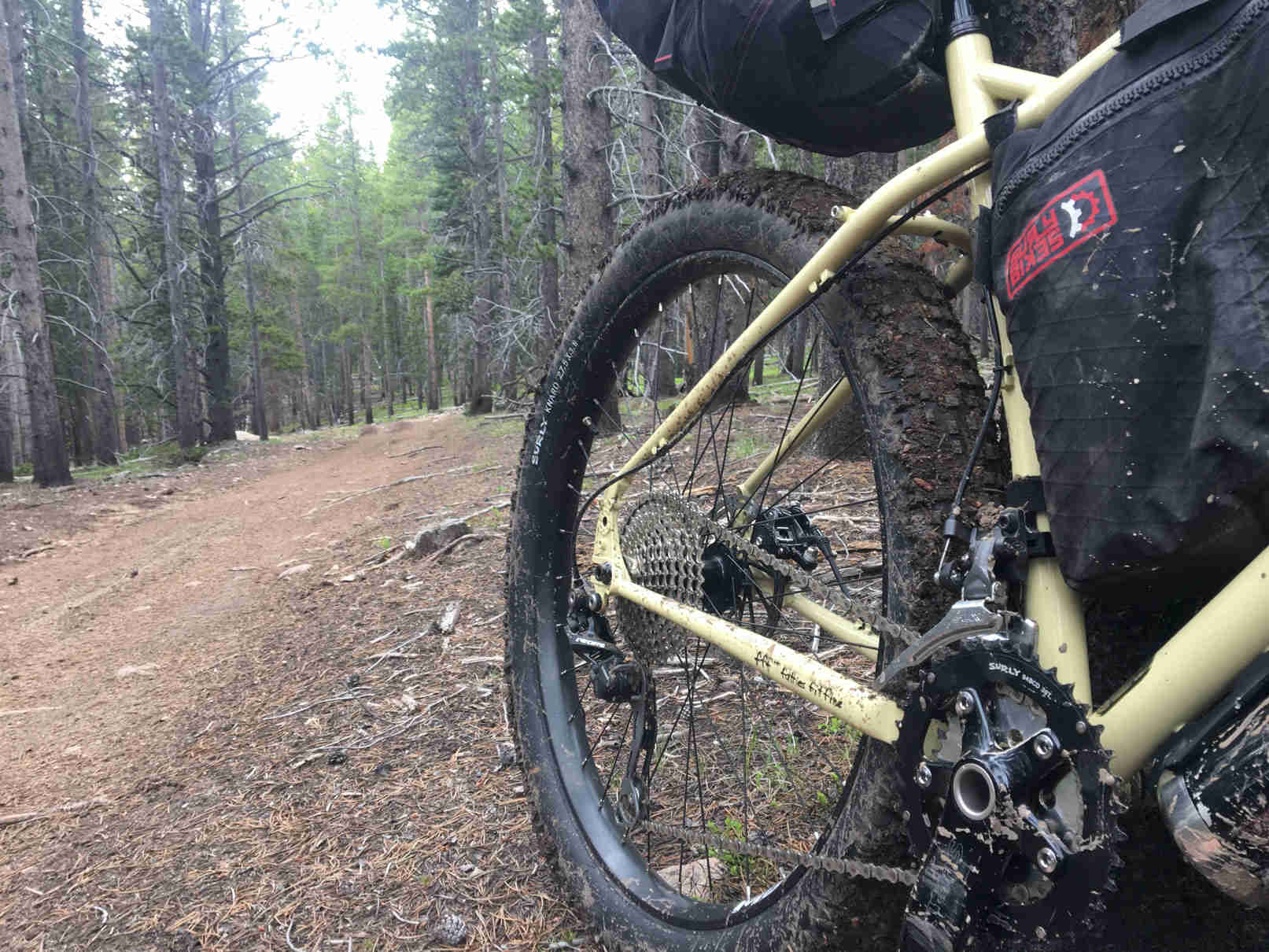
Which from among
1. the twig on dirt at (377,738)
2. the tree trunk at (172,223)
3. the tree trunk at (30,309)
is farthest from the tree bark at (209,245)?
the twig on dirt at (377,738)

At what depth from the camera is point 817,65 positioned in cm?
137

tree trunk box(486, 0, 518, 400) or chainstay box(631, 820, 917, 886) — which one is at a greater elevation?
tree trunk box(486, 0, 518, 400)

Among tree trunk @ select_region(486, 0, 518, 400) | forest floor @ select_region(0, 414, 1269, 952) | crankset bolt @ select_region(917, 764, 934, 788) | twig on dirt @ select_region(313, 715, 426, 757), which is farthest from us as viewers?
tree trunk @ select_region(486, 0, 518, 400)

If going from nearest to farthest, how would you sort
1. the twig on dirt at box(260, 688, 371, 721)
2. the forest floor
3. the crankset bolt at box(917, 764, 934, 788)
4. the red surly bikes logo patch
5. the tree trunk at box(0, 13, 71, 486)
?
the red surly bikes logo patch < the crankset bolt at box(917, 764, 934, 788) < the forest floor < the twig on dirt at box(260, 688, 371, 721) < the tree trunk at box(0, 13, 71, 486)

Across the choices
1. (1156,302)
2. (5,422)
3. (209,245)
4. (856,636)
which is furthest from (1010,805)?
(209,245)

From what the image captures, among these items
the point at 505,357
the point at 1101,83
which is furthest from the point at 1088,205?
the point at 505,357

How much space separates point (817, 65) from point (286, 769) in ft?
9.24

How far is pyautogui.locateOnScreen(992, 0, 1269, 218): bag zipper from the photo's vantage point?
84 cm

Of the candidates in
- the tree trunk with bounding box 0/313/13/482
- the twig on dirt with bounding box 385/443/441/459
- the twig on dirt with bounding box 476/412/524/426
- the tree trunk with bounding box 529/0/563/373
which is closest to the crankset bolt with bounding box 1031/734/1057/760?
the tree trunk with bounding box 529/0/563/373

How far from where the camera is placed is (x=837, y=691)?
1.25m

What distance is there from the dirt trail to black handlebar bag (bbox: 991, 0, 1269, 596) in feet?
11.7

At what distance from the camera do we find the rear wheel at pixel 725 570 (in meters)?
1.21

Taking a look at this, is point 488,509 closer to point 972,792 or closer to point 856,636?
point 856,636

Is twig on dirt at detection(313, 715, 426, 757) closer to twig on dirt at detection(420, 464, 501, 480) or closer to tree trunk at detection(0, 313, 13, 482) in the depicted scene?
twig on dirt at detection(420, 464, 501, 480)
